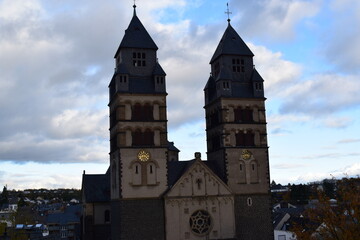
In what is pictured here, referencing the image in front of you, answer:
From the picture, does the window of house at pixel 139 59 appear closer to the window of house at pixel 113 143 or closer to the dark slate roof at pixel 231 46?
the window of house at pixel 113 143

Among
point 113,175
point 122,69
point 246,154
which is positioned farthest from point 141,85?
point 246,154

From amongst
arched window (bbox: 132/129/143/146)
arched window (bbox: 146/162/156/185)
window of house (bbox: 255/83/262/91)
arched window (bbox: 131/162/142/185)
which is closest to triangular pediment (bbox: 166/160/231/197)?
arched window (bbox: 146/162/156/185)

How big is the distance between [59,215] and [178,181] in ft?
308

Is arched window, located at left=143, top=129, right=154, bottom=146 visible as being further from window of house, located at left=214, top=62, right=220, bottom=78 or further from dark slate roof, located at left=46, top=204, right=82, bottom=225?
dark slate roof, located at left=46, top=204, right=82, bottom=225

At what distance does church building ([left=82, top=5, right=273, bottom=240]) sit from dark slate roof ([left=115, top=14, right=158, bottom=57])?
0.12m

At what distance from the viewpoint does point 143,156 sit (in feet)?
172

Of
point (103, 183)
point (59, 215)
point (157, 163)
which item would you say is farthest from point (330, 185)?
point (157, 163)

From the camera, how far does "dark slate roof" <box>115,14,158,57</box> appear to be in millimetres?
55250

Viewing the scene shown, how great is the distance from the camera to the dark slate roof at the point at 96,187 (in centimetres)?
6531

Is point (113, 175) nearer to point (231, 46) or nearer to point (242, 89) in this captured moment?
point (242, 89)

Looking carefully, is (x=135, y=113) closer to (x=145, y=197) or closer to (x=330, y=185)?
(x=145, y=197)

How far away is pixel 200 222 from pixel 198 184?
4219 mm

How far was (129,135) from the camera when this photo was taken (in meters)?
52.4

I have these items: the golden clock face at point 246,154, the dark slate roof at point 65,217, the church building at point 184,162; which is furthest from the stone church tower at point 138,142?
the dark slate roof at point 65,217
